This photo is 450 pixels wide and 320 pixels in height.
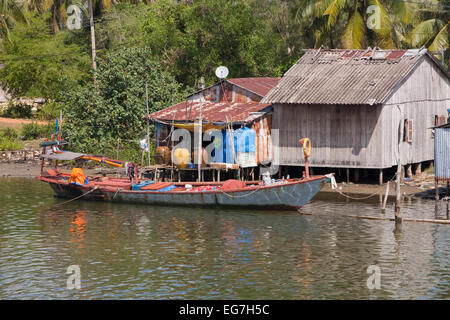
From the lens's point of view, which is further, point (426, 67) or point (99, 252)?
point (426, 67)

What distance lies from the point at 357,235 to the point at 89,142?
20.5 m

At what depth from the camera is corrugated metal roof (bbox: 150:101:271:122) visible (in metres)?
35.5

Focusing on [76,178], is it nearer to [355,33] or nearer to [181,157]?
[181,157]

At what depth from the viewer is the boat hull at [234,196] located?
29.7 meters

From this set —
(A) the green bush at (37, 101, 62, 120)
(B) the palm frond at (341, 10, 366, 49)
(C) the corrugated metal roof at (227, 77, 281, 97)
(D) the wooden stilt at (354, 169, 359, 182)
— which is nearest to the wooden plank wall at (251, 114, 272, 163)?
(C) the corrugated metal roof at (227, 77, 281, 97)

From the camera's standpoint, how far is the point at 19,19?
4978 cm

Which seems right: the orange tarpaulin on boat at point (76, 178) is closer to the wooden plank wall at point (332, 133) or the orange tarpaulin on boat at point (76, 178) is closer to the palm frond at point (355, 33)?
the wooden plank wall at point (332, 133)

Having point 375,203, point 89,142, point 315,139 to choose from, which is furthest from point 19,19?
point 375,203

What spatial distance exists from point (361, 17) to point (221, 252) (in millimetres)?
22140

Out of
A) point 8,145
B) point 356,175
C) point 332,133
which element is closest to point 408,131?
point 356,175

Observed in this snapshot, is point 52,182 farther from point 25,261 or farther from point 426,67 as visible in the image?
point 426,67

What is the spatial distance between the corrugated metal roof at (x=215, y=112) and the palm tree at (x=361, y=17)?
788 centimetres

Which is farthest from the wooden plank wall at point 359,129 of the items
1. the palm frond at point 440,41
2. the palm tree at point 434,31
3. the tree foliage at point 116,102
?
the tree foliage at point 116,102

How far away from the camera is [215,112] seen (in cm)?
3659
